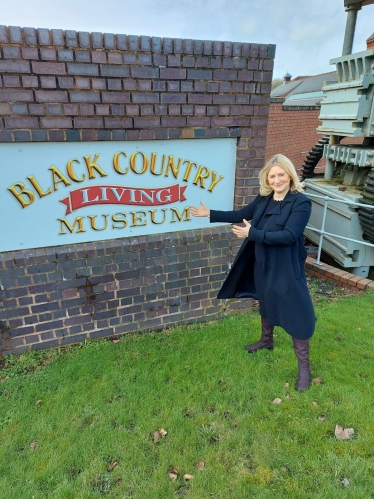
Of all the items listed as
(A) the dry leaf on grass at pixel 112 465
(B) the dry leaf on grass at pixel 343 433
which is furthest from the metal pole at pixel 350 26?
(A) the dry leaf on grass at pixel 112 465

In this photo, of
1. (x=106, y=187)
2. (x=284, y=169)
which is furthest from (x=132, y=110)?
(x=284, y=169)

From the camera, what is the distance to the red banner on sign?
3.06 meters

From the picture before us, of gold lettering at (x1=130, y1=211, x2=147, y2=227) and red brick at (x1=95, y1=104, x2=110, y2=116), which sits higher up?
red brick at (x1=95, y1=104, x2=110, y2=116)

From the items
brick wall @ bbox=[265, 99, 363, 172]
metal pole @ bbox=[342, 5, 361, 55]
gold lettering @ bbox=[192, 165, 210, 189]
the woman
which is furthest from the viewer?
brick wall @ bbox=[265, 99, 363, 172]

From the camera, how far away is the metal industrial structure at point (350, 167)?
5.54 m

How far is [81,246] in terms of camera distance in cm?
318

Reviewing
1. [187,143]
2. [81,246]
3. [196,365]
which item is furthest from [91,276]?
[187,143]

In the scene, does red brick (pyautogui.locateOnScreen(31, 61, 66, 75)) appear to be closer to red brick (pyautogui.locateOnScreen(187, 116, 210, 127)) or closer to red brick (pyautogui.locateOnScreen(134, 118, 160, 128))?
red brick (pyautogui.locateOnScreen(134, 118, 160, 128))

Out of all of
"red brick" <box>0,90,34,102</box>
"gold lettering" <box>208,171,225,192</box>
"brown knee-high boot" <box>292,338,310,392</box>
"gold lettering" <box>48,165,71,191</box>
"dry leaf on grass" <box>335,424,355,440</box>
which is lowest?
"dry leaf on grass" <box>335,424,355,440</box>

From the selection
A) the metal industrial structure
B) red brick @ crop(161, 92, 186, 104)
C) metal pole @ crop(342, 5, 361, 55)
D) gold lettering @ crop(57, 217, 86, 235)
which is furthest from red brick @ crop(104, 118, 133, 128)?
metal pole @ crop(342, 5, 361, 55)

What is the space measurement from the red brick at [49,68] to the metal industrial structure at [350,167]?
415 centimetres

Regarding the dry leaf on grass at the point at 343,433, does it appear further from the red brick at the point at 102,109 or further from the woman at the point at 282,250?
the red brick at the point at 102,109

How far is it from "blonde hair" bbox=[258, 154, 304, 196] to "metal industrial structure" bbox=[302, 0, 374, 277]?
2.90 metres

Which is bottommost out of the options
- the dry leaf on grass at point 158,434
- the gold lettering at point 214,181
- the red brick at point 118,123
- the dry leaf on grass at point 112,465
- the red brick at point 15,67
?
the dry leaf on grass at point 158,434
